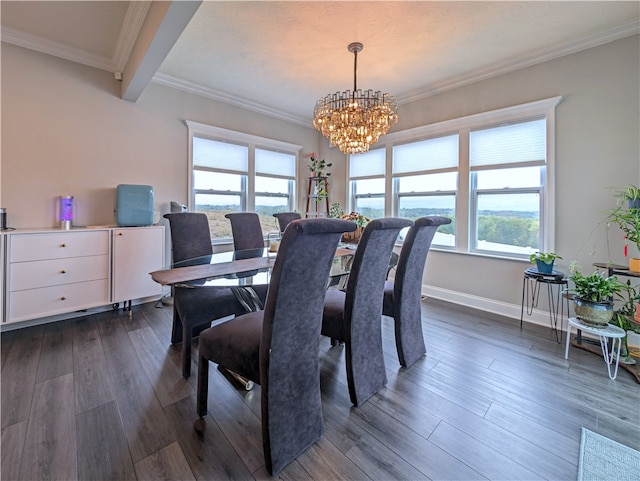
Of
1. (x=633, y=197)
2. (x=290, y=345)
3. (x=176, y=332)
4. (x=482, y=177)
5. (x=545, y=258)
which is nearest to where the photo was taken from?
(x=290, y=345)

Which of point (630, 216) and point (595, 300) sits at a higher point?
point (630, 216)

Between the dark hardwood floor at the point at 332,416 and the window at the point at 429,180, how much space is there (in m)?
A: 2.00

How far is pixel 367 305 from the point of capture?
181 cm

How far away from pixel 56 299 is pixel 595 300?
15.9ft

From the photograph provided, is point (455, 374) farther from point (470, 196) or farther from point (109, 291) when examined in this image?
point (109, 291)

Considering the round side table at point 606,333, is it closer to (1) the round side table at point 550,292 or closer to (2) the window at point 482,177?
(1) the round side table at point 550,292

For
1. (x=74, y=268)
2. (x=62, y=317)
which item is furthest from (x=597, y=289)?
(x=62, y=317)

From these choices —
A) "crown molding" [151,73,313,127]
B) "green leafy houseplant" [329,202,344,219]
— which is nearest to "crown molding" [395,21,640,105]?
"crown molding" [151,73,313,127]

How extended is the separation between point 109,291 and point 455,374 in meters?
3.47

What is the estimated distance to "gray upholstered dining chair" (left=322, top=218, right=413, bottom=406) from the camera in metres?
1.64

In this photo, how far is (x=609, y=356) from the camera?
2.30 meters

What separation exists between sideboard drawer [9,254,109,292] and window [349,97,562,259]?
13.0 ft

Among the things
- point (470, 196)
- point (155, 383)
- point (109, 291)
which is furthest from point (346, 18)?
point (109, 291)

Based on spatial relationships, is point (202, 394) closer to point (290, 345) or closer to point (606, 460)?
point (290, 345)
